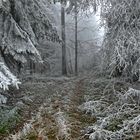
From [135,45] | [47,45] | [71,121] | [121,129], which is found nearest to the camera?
[121,129]

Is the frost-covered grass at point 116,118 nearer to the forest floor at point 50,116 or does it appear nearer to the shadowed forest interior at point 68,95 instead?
the shadowed forest interior at point 68,95

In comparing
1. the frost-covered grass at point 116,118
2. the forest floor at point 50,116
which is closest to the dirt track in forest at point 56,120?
the forest floor at point 50,116

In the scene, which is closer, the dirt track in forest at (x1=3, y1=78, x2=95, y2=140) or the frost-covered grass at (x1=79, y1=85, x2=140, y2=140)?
the frost-covered grass at (x1=79, y1=85, x2=140, y2=140)

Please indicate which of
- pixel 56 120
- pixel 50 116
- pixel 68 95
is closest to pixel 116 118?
pixel 56 120

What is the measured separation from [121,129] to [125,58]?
10.6 feet

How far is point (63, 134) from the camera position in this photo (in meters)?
6.79

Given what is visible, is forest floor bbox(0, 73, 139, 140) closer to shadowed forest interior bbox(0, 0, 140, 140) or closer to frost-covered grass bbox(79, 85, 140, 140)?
shadowed forest interior bbox(0, 0, 140, 140)

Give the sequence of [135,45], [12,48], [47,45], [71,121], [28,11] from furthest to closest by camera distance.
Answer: [47,45] < [28,11] < [12,48] < [135,45] < [71,121]

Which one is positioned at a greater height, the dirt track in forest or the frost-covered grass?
the frost-covered grass

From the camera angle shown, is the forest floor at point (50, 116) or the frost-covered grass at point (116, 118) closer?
the frost-covered grass at point (116, 118)

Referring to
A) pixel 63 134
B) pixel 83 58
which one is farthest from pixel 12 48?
pixel 83 58

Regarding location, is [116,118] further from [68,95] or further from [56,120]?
[68,95]

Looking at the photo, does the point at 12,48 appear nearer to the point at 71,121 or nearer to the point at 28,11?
the point at 28,11

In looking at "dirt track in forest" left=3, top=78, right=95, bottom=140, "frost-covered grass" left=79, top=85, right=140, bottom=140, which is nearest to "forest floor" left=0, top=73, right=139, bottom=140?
"dirt track in forest" left=3, top=78, right=95, bottom=140
